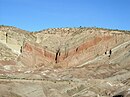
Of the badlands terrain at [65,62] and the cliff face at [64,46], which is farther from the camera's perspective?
the cliff face at [64,46]

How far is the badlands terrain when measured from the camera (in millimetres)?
61219

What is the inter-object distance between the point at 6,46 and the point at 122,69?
26.2 m

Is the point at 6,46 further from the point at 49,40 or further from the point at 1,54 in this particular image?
the point at 49,40

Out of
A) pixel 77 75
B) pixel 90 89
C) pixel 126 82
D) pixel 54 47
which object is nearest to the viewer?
pixel 90 89

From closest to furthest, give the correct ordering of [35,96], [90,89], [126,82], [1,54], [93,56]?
[35,96], [90,89], [126,82], [1,54], [93,56]

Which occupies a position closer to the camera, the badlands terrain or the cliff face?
the badlands terrain

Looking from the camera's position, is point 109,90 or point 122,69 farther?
point 122,69

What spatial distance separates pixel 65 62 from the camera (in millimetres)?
91812

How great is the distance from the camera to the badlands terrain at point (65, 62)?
2410 inches

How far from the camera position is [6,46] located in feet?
289

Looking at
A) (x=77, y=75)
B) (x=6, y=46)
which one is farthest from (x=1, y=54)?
(x=77, y=75)

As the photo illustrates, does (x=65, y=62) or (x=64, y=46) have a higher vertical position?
(x=64, y=46)

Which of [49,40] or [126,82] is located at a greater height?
[49,40]

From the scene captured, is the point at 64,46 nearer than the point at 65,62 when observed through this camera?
No
